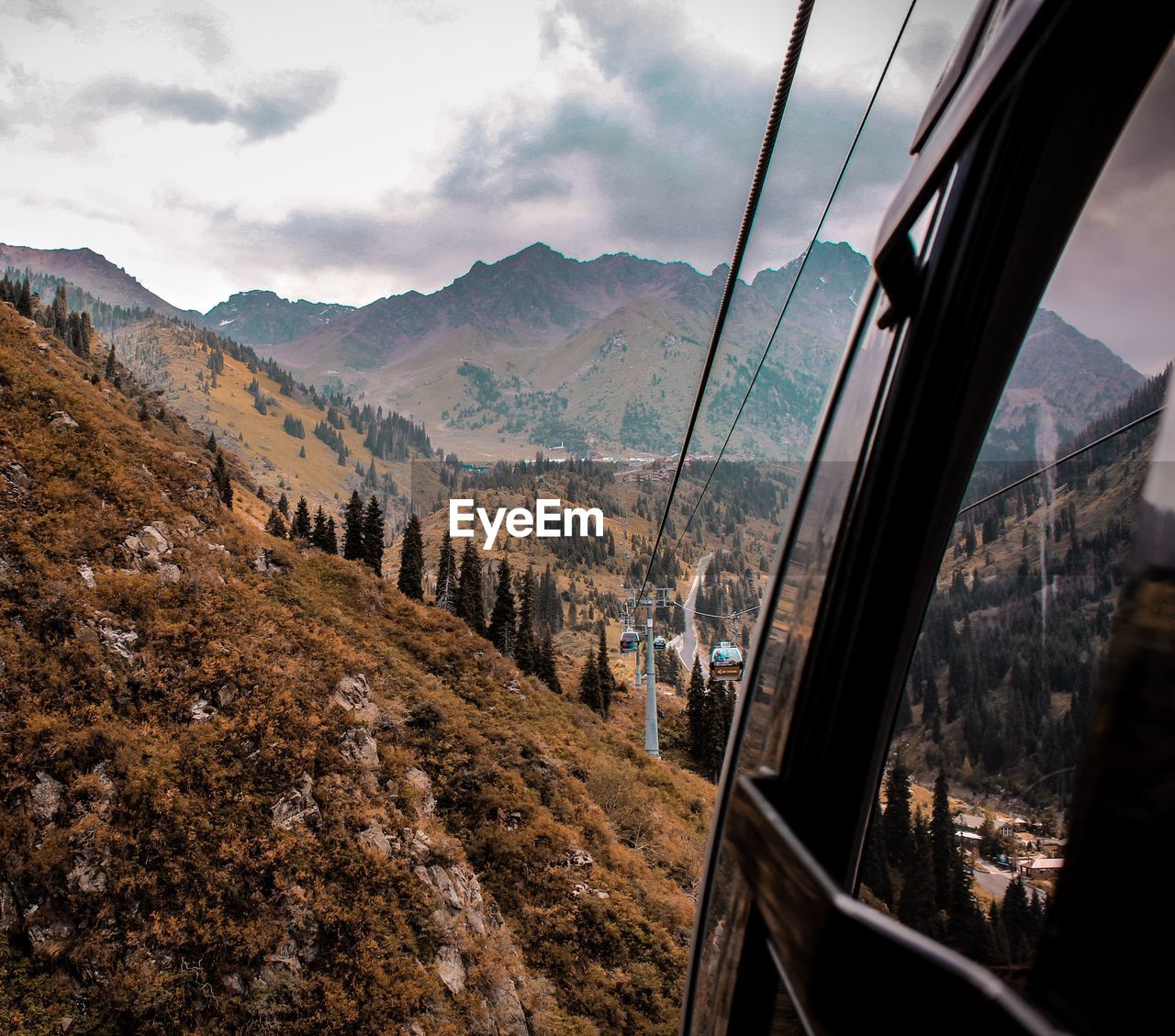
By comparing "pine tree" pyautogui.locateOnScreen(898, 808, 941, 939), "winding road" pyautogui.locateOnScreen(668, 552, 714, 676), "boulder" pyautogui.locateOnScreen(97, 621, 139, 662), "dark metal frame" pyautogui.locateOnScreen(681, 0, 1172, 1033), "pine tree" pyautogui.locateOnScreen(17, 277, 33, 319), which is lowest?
"winding road" pyautogui.locateOnScreen(668, 552, 714, 676)

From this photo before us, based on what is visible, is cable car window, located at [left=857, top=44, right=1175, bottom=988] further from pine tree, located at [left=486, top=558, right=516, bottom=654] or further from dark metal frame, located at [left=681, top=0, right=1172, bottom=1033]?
pine tree, located at [left=486, top=558, right=516, bottom=654]

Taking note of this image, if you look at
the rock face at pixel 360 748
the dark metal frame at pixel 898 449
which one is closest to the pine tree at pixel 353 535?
the rock face at pixel 360 748

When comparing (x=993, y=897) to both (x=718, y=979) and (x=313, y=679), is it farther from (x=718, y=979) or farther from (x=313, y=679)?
(x=313, y=679)

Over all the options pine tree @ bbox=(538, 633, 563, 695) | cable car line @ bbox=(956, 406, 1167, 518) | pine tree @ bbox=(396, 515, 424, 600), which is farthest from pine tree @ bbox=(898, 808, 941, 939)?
pine tree @ bbox=(396, 515, 424, 600)

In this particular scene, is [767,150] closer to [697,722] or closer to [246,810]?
[246,810]

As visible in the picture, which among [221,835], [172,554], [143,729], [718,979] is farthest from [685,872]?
[718,979]

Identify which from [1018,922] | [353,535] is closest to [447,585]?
[353,535]

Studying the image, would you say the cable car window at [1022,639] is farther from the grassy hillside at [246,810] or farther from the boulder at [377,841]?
the boulder at [377,841]
